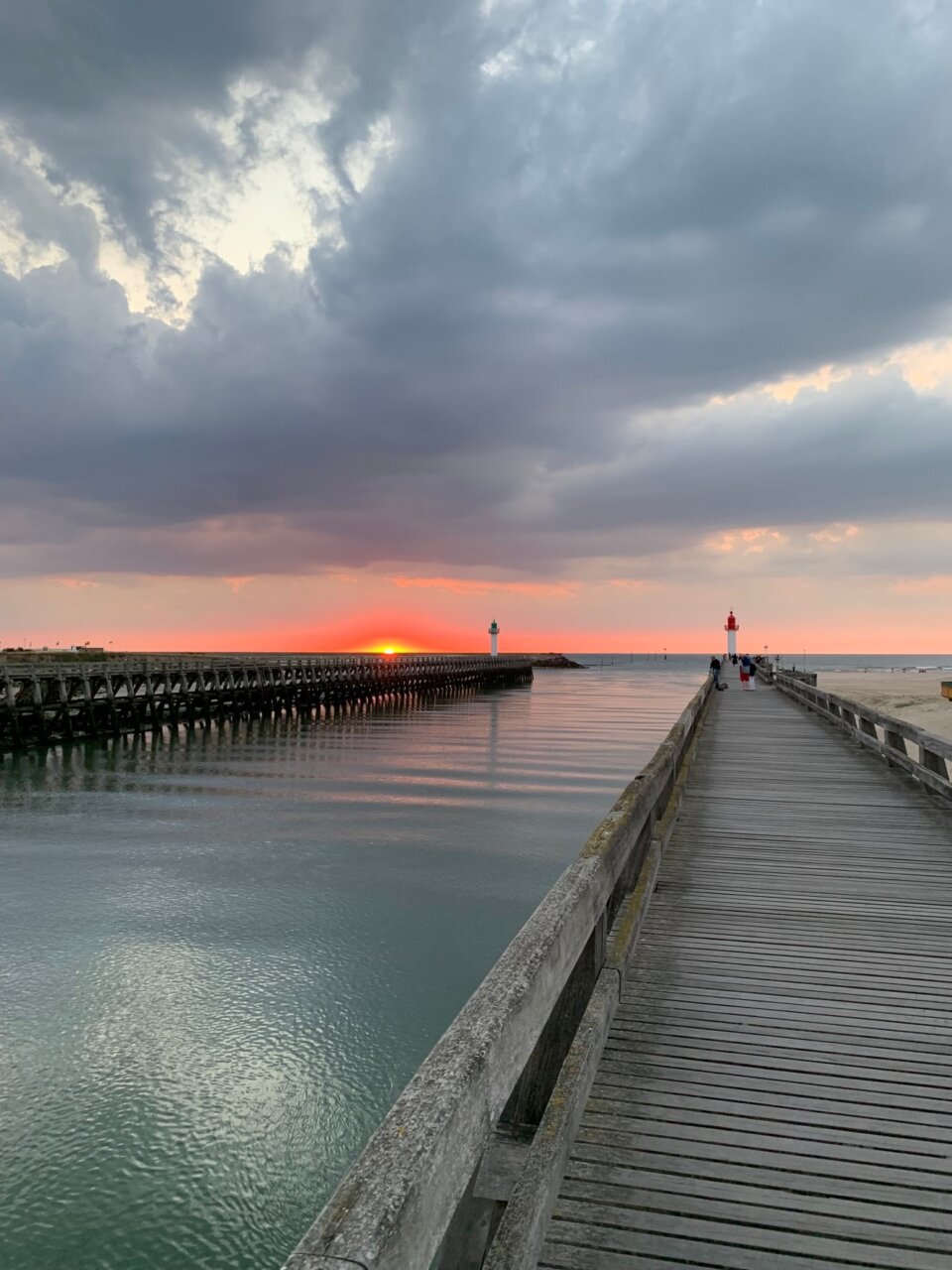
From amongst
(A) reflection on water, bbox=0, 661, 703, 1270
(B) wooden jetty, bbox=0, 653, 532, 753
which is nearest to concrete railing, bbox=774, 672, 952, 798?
(A) reflection on water, bbox=0, 661, 703, 1270

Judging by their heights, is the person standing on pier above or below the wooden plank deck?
above

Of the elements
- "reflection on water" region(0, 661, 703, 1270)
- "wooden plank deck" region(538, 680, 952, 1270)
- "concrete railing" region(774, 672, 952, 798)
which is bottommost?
"reflection on water" region(0, 661, 703, 1270)

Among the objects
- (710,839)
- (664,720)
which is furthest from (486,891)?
(664,720)

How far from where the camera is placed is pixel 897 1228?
2.62 meters

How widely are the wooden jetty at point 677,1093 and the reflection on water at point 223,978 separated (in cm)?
208

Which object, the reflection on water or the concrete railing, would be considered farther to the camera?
the concrete railing

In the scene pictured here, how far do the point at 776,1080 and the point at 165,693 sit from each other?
33754 mm

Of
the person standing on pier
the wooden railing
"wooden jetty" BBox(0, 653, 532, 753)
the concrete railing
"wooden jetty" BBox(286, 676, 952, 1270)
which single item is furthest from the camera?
the person standing on pier

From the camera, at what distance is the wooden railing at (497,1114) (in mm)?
1307

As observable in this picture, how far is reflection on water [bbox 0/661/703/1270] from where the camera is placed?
16.5 feet

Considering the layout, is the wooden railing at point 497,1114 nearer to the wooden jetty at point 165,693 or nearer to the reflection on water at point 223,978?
the reflection on water at point 223,978

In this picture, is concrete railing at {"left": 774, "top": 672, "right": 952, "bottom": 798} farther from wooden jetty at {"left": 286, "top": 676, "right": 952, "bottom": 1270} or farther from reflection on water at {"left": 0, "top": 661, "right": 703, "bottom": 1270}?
reflection on water at {"left": 0, "top": 661, "right": 703, "bottom": 1270}

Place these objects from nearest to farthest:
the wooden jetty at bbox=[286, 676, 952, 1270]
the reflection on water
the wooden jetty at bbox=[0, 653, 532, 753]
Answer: the wooden jetty at bbox=[286, 676, 952, 1270], the reflection on water, the wooden jetty at bbox=[0, 653, 532, 753]

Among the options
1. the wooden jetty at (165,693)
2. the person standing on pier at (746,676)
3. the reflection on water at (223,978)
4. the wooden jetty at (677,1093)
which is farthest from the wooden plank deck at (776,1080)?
the person standing on pier at (746,676)
